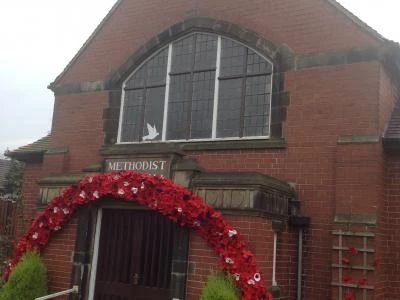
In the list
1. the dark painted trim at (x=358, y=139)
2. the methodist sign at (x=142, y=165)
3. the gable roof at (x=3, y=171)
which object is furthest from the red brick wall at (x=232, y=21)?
the gable roof at (x=3, y=171)

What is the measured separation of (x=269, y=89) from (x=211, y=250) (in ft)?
12.4

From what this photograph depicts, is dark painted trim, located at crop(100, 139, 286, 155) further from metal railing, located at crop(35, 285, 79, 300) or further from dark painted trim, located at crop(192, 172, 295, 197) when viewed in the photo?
metal railing, located at crop(35, 285, 79, 300)

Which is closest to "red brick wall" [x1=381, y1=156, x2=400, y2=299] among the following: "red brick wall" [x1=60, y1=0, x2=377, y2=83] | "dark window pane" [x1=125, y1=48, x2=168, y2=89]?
"red brick wall" [x1=60, y1=0, x2=377, y2=83]

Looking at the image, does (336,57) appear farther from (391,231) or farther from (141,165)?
(141,165)

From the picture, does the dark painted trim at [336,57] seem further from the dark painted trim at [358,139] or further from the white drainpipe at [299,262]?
the white drainpipe at [299,262]

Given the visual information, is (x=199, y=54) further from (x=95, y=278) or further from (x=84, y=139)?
(x=95, y=278)

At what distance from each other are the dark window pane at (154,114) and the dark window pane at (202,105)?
854mm

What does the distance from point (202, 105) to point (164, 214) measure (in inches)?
129

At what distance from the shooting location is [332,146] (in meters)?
9.38

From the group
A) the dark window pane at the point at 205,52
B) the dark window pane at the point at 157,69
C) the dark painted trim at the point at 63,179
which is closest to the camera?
the dark painted trim at the point at 63,179

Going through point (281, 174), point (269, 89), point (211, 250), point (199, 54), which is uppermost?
point (199, 54)

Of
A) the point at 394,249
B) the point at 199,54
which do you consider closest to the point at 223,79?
the point at 199,54

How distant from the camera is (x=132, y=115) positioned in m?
12.0

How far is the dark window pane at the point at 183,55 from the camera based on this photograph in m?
11.4
